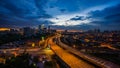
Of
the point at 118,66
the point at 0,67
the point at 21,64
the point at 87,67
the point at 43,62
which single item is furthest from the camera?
the point at 43,62

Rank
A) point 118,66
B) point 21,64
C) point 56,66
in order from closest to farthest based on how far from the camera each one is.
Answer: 1. point 21,64
2. point 118,66
3. point 56,66

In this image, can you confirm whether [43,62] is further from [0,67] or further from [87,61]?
[0,67]

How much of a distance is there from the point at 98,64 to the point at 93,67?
124 cm

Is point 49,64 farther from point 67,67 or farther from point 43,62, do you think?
point 67,67

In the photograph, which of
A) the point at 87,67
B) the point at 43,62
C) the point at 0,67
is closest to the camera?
the point at 0,67

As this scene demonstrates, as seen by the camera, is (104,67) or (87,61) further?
(87,61)

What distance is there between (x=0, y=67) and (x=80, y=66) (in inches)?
488

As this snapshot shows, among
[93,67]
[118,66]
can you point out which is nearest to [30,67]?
[93,67]

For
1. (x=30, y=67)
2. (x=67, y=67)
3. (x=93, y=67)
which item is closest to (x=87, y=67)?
(x=93, y=67)

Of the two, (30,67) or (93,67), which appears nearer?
(30,67)

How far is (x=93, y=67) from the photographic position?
1094 inches

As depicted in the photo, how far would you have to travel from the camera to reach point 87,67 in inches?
1101

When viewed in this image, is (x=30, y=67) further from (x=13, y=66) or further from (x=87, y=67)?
(x=87, y=67)

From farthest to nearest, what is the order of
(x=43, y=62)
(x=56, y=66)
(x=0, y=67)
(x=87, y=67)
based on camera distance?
(x=43, y=62) → (x=56, y=66) → (x=87, y=67) → (x=0, y=67)
